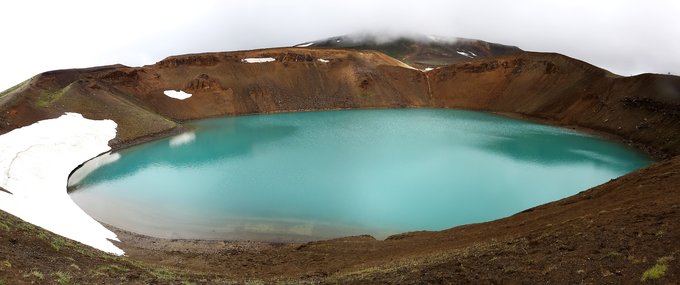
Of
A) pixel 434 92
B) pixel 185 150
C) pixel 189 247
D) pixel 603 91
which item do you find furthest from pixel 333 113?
pixel 189 247

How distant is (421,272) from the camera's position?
36.3 feet

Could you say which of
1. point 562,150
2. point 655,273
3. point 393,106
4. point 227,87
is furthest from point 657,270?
point 227,87

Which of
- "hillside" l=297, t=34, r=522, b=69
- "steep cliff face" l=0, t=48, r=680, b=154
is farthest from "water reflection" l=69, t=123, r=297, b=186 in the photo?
"hillside" l=297, t=34, r=522, b=69

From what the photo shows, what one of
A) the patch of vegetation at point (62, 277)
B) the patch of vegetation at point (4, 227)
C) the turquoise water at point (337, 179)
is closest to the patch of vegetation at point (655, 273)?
the patch of vegetation at point (62, 277)

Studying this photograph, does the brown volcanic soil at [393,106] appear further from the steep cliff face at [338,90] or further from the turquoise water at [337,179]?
the turquoise water at [337,179]

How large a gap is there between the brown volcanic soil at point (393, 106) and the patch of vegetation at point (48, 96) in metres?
0.31

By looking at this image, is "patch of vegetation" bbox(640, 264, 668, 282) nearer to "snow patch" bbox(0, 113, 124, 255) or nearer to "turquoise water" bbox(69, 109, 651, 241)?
"turquoise water" bbox(69, 109, 651, 241)

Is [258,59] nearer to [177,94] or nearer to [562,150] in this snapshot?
[177,94]

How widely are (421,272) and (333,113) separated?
56.6 metres

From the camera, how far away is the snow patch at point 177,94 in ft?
212

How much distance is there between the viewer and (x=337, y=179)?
28703mm

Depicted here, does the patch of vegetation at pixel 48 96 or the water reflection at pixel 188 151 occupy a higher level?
the patch of vegetation at pixel 48 96

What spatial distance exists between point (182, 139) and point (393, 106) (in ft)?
123

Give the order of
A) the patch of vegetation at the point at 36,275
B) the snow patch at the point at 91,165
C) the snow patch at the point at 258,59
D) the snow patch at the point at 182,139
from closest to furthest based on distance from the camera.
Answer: the patch of vegetation at the point at 36,275 < the snow patch at the point at 91,165 < the snow patch at the point at 182,139 < the snow patch at the point at 258,59
